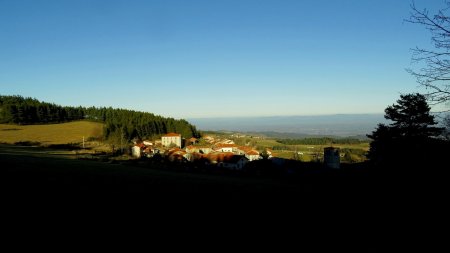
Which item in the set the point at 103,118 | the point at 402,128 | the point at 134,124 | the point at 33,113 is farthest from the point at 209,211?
the point at 103,118

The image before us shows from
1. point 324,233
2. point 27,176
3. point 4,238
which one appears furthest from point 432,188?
point 27,176

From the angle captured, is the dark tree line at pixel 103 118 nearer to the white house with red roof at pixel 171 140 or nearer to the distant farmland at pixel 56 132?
the distant farmland at pixel 56 132

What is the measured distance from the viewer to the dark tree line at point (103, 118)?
11081cm

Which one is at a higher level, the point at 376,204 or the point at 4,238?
the point at 4,238

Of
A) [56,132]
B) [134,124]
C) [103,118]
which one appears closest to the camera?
[56,132]

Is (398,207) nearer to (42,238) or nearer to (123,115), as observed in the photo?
(42,238)

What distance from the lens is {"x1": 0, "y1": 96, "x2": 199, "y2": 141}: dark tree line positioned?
111 m

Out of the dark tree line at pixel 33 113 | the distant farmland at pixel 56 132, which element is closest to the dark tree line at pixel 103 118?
the dark tree line at pixel 33 113

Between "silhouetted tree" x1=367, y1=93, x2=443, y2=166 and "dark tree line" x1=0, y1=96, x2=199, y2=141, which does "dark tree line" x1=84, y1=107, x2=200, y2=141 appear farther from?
"silhouetted tree" x1=367, y1=93, x2=443, y2=166

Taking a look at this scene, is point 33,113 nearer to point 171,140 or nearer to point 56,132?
point 56,132

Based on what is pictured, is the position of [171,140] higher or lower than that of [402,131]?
lower

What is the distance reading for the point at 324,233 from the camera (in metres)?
9.60

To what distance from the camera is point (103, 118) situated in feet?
474

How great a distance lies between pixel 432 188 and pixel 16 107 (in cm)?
13005
